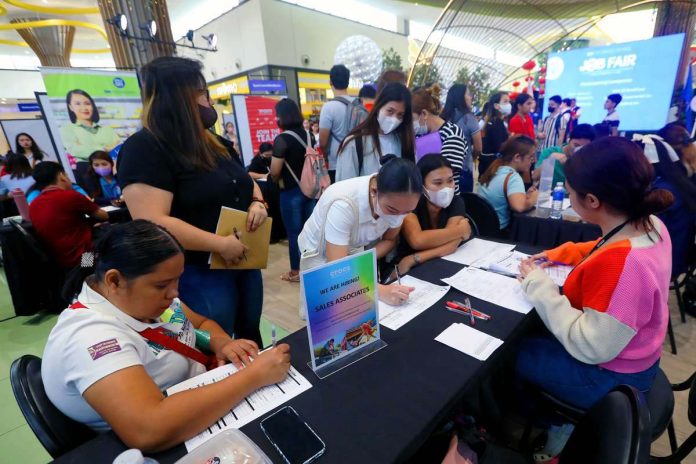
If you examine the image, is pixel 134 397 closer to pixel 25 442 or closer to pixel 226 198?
pixel 226 198

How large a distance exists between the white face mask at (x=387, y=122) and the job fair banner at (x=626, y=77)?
221 inches

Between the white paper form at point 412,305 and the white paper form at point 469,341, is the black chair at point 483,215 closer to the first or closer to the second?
the white paper form at point 412,305

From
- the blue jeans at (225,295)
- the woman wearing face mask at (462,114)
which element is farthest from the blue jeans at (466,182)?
the blue jeans at (225,295)

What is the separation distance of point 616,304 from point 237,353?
106cm

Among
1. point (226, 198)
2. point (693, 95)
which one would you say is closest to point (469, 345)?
point (226, 198)

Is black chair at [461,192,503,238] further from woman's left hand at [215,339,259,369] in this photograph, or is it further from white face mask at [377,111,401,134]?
woman's left hand at [215,339,259,369]

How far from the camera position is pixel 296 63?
29.5 feet

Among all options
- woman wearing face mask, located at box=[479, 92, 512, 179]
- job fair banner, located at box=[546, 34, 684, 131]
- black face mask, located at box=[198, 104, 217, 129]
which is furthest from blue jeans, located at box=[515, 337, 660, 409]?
job fair banner, located at box=[546, 34, 684, 131]

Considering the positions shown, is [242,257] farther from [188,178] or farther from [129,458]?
[129,458]

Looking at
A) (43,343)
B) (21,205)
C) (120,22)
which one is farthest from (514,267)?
(120,22)

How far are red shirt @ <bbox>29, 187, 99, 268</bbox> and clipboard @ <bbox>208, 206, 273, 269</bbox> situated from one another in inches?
79.1

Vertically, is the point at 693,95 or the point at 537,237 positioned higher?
the point at 693,95

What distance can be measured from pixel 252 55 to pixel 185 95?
8704 millimetres

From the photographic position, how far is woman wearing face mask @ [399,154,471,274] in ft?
5.31
